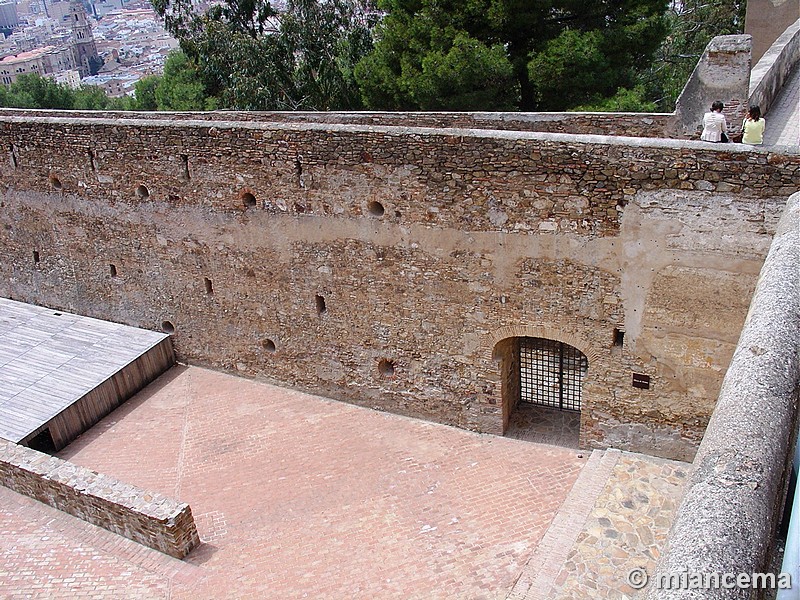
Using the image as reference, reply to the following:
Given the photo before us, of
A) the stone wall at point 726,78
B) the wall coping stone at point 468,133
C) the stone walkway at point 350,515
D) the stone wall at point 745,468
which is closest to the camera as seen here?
the stone wall at point 745,468

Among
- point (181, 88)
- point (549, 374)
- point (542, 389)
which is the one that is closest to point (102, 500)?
point (542, 389)

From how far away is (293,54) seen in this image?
21.8 m

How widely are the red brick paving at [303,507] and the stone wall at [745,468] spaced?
4.48m

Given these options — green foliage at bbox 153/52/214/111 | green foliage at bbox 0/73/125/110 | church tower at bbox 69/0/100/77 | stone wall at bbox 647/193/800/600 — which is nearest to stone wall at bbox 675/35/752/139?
stone wall at bbox 647/193/800/600

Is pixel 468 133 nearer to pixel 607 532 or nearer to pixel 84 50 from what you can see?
pixel 607 532

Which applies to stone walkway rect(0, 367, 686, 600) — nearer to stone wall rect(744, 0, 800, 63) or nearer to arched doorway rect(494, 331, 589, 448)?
arched doorway rect(494, 331, 589, 448)

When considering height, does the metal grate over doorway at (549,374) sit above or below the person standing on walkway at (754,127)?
below

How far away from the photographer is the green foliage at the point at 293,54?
68.0 ft

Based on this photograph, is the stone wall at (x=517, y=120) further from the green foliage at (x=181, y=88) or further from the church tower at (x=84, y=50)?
Result: the church tower at (x=84, y=50)

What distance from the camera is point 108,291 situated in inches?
501

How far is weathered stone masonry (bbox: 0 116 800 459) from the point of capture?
8.02 meters

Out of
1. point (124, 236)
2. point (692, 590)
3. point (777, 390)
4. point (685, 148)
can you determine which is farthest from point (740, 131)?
point (124, 236)

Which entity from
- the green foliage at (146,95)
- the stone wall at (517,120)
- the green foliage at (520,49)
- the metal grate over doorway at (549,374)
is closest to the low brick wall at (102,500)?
the metal grate over doorway at (549,374)

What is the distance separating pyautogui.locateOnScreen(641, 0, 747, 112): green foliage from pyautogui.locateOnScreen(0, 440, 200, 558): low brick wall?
638 inches
